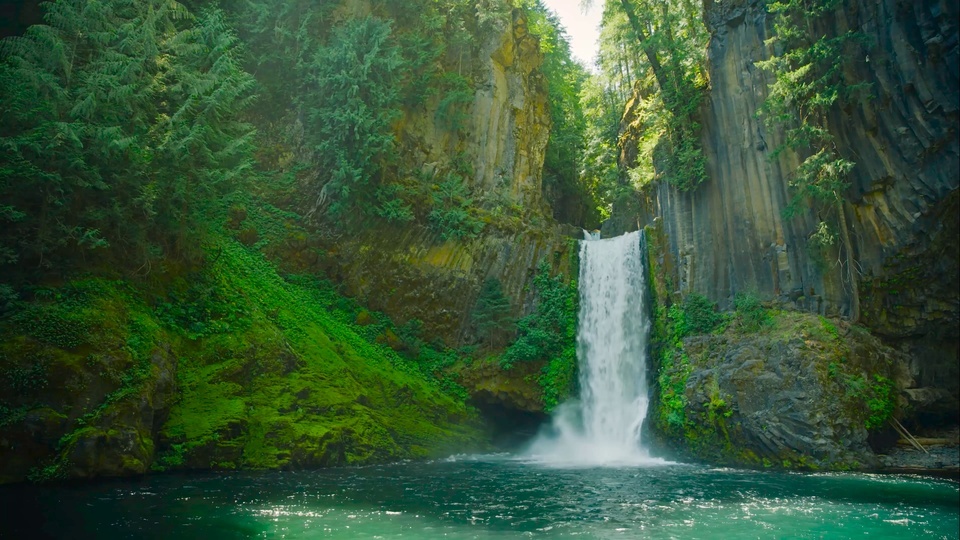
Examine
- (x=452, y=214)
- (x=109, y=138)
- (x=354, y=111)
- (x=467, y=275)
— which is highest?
(x=354, y=111)

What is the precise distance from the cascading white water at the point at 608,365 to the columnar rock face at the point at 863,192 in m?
2.11

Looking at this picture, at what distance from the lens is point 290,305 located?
67.7 feet

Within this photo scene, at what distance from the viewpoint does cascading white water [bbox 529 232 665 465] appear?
70.9 feet

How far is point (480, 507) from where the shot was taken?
36.6 feet

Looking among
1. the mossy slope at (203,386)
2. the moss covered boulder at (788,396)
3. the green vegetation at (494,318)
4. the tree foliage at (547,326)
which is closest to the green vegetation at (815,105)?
the moss covered boulder at (788,396)

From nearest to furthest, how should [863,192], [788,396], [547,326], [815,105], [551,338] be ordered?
[788,396]
[863,192]
[815,105]
[551,338]
[547,326]

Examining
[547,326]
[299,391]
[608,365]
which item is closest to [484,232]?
→ [547,326]

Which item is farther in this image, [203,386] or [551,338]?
[551,338]

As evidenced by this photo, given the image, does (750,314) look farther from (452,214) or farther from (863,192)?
(452,214)

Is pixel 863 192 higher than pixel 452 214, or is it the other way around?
pixel 452 214

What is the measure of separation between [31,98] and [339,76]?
42.7 feet

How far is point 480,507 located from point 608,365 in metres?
13.1

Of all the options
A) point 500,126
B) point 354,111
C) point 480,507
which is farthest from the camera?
point 500,126

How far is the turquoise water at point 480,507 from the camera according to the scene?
9.00 m
